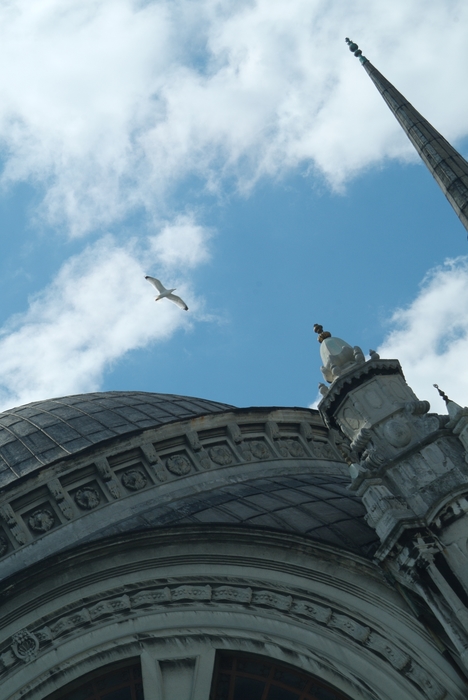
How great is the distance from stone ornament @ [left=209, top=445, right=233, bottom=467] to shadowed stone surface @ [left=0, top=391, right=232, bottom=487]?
1162mm

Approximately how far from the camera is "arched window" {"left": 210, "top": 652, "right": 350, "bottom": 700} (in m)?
14.6

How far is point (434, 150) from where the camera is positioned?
2580 cm

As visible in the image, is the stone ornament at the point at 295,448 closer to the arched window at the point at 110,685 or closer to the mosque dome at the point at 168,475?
the mosque dome at the point at 168,475

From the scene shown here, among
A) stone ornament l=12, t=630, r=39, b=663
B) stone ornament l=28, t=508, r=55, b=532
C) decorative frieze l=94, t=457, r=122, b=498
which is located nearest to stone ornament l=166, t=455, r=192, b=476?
decorative frieze l=94, t=457, r=122, b=498

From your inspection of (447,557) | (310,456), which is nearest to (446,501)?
(447,557)

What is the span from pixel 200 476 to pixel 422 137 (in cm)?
1309

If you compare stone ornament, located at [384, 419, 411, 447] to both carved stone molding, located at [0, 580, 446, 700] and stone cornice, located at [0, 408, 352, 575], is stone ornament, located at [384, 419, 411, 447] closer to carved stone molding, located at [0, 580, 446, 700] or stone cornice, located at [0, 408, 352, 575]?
carved stone molding, located at [0, 580, 446, 700]

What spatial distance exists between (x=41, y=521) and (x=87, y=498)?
3.86ft

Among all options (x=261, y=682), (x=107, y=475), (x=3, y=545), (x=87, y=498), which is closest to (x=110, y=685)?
(x=261, y=682)

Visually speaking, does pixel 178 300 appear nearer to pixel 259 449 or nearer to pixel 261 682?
pixel 259 449

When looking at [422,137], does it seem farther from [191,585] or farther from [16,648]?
[16,648]

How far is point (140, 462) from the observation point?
20.7 metres

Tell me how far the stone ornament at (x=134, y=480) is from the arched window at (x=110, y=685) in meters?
5.91

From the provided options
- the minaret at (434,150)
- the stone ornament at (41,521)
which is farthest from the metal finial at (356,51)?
the stone ornament at (41,521)
